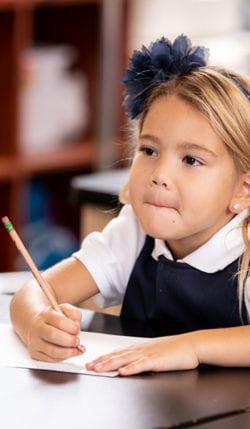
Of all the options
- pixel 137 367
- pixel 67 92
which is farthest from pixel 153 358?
pixel 67 92

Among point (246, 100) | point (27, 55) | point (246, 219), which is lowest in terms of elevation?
point (27, 55)

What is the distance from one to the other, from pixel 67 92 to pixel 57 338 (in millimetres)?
2362

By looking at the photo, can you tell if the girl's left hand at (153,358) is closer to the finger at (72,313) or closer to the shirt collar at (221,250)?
the finger at (72,313)

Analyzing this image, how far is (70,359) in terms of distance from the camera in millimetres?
1394

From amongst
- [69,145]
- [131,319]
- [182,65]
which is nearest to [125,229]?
[131,319]

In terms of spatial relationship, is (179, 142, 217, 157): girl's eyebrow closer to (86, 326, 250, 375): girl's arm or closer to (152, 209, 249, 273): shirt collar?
(152, 209, 249, 273): shirt collar

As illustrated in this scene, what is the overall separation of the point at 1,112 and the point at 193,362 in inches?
88.3

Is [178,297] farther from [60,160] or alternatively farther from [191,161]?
[60,160]

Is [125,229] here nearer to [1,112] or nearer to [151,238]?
[151,238]

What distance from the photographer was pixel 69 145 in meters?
3.80

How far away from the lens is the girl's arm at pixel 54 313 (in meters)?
1.40

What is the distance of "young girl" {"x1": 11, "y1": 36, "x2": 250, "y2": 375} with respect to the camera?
1.42 meters

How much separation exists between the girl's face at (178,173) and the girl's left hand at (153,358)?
0.20 metres

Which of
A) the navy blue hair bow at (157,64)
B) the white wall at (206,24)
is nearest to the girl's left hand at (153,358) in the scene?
the navy blue hair bow at (157,64)
